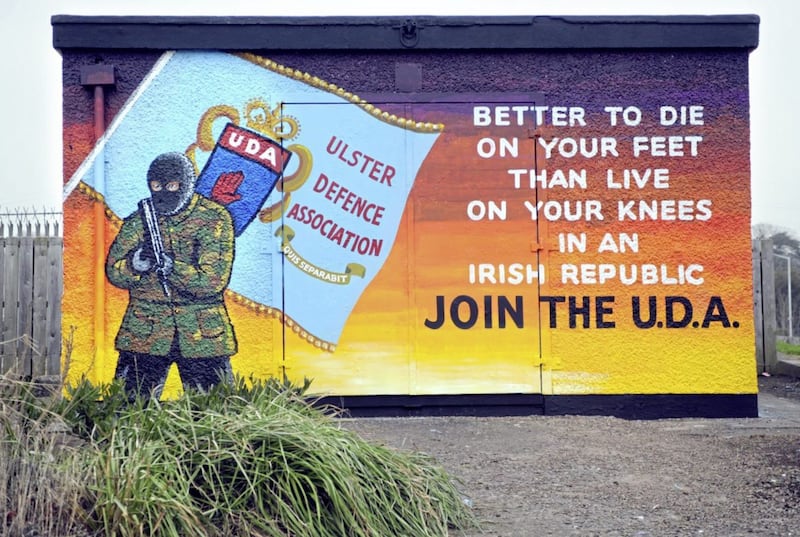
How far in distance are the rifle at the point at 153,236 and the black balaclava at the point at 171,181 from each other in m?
0.07

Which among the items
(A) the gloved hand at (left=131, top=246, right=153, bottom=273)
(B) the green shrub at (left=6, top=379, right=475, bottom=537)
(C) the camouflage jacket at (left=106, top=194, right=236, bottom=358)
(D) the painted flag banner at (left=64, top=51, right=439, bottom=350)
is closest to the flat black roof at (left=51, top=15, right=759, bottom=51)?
(D) the painted flag banner at (left=64, top=51, right=439, bottom=350)

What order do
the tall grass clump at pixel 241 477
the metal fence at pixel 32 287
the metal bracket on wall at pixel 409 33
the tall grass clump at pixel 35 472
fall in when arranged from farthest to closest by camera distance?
the metal fence at pixel 32 287
the metal bracket on wall at pixel 409 33
the tall grass clump at pixel 241 477
the tall grass clump at pixel 35 472

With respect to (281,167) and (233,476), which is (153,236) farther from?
(233,476)

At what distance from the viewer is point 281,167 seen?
324 inches

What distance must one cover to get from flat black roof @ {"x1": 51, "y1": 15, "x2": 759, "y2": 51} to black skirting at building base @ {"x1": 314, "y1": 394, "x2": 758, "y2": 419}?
10.6ft

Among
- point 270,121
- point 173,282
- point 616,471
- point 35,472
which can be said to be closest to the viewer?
point 35,472

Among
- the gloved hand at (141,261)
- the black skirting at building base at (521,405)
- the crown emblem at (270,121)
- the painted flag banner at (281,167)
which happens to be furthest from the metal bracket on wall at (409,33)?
the black skirting at building base at (521,405)

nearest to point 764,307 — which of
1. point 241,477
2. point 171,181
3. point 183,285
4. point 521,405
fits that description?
point 521,405

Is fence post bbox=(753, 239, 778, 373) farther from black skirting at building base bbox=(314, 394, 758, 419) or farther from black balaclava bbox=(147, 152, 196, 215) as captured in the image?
black balaclava bbox=(147, 152, 196, 215)

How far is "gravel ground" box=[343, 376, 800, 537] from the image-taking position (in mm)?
4914

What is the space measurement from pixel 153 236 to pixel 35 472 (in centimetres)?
436

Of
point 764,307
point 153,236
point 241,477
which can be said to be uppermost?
point 153,236

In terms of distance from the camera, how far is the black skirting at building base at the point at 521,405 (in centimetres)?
815

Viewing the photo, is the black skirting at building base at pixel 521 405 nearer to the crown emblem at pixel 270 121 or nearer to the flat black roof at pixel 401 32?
the crown emblem at pixel 270 121
